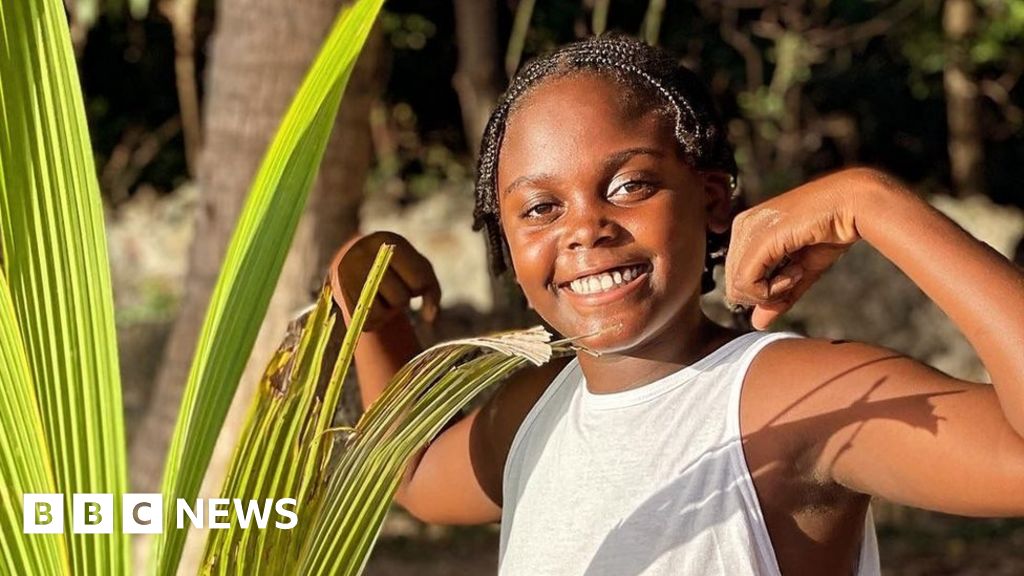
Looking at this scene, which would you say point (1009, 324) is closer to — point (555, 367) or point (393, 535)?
point (555, 367)

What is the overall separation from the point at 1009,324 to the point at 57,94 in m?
0.93

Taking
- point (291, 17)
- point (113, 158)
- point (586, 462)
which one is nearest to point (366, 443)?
point (586, 462)

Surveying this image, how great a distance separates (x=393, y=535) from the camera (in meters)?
6.98

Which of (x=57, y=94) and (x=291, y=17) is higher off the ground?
(x=57, y=94)

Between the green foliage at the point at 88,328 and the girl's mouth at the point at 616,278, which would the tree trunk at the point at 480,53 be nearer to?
the girl's mouth at the point at 616,278

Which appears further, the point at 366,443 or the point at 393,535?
the point at 393,535

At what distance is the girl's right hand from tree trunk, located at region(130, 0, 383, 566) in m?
2.01

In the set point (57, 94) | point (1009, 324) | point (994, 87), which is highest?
point (57, 94)

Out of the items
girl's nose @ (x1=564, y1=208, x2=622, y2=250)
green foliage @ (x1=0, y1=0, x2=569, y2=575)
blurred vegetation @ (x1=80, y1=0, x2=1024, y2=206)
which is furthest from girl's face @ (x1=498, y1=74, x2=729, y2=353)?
blurred vegetation @ (x1=80, y1=0, x2=1024, y2=206)

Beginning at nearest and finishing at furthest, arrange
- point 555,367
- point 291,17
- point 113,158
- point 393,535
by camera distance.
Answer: point 555,367
point 291,17
point 393,535
point 113,158

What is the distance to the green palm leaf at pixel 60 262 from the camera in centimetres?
135

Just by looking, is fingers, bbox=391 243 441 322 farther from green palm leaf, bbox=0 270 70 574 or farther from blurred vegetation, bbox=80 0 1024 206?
blurred vegetation, bbox=80 0 1024 206

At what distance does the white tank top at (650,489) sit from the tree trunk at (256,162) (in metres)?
2.33

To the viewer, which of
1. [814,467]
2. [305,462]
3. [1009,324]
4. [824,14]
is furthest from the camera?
[824,14]
